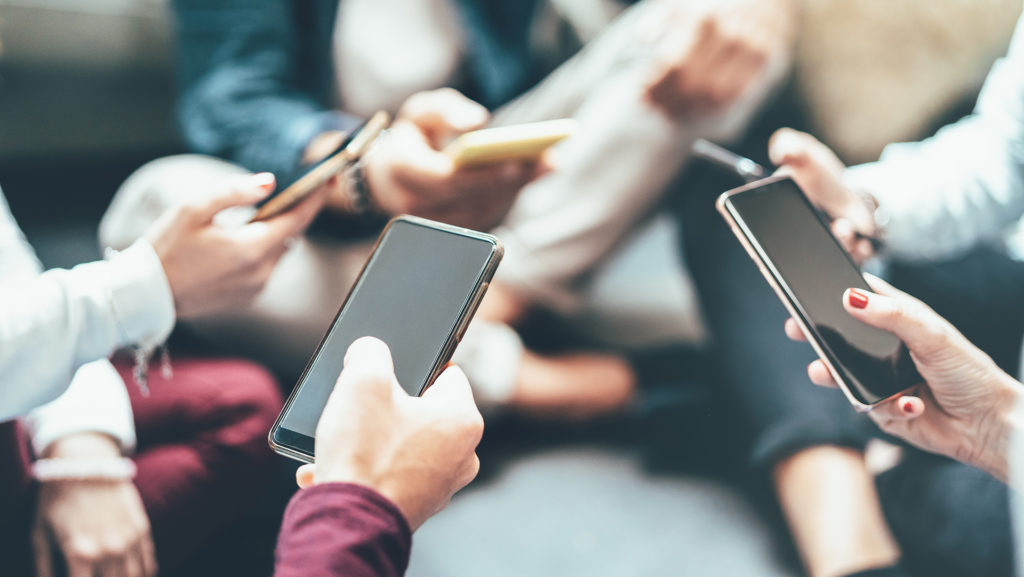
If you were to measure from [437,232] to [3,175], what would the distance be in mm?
471

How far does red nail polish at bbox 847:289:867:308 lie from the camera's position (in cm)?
33

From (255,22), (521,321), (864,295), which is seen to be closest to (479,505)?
(521,321)

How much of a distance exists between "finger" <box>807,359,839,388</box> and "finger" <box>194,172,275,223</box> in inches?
13.3

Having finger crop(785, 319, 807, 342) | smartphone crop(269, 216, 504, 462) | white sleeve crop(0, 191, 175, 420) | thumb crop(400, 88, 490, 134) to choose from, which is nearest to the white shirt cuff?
white sleeve crop(0, 191, 175, 420)

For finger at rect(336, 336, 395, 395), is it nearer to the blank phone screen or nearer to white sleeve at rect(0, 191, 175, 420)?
the blank phone screen

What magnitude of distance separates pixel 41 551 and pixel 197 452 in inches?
3.7

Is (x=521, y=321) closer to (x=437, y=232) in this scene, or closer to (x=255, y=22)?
(x=437, y=232)

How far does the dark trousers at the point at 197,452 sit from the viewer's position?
0.40 metres

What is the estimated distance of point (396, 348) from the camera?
0.32 meters

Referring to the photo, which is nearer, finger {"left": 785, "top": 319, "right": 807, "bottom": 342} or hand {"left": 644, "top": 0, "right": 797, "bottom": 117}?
finger {"left": 785, "top": 319, "right": 807, "bottom": 342}

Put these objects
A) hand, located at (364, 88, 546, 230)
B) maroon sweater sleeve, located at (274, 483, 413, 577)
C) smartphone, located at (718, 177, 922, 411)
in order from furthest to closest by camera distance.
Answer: hand, located at (364, 88, 546, 230), smartphone, located at (718, 177, 922, 411), maroon sweater sleeve, located at (274, 483, 413, 577)

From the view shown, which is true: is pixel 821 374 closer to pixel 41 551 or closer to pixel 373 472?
pixel 373 472

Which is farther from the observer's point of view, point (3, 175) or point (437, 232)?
point (3, 175)

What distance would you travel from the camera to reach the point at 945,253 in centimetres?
42
